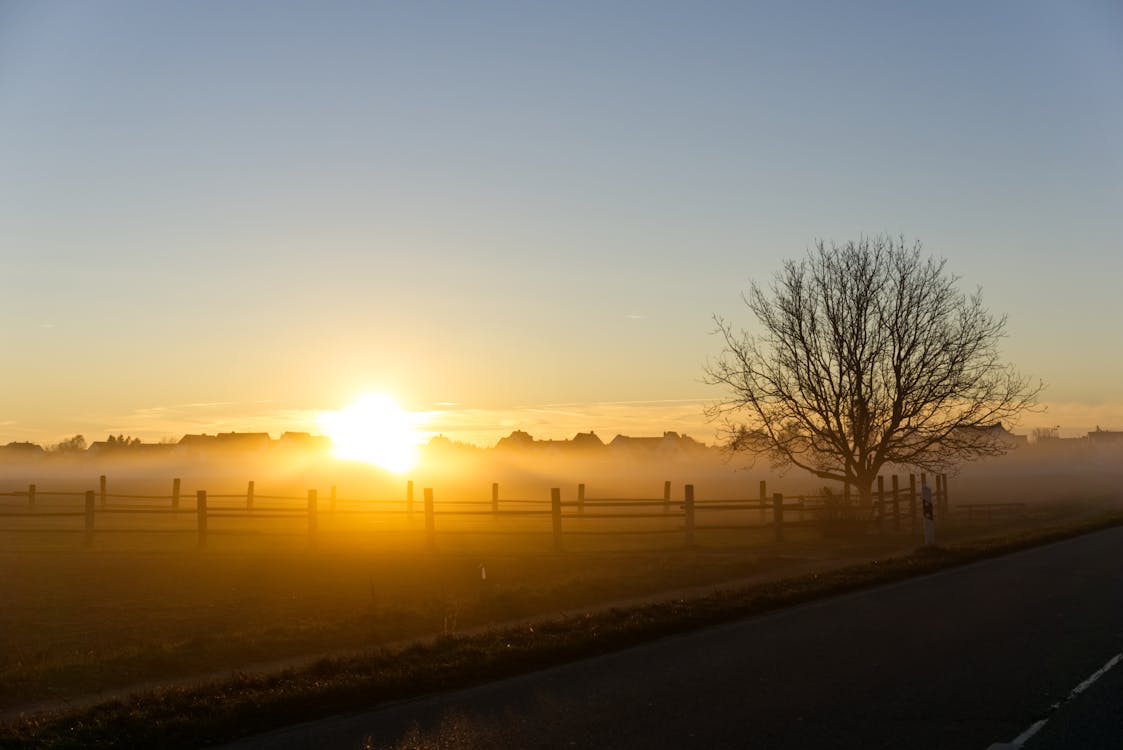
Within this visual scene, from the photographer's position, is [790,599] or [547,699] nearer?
[547,699]

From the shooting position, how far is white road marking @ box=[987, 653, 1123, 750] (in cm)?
702

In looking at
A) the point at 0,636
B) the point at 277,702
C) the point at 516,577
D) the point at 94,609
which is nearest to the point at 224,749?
the point at 277,702

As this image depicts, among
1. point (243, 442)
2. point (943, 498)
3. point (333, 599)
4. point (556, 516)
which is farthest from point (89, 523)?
point (243, 442)

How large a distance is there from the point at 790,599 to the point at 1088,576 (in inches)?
258

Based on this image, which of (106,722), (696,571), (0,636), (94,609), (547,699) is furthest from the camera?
(696,571)

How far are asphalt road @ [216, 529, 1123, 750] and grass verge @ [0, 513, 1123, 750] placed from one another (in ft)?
1.51

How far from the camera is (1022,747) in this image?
6.99 meters

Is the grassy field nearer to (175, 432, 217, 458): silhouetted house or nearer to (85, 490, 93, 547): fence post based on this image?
(85, 490, 93, 547): fence post

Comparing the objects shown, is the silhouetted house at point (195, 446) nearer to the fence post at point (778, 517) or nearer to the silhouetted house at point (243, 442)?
the silhouetted house at point (243, 442)

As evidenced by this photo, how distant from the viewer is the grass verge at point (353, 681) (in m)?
7.82

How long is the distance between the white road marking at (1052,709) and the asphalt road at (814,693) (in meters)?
0.04

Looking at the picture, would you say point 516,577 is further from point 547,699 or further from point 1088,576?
point 547,699

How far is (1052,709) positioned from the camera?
8.11 meters

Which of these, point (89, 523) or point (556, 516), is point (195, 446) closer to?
point (89, 523)
